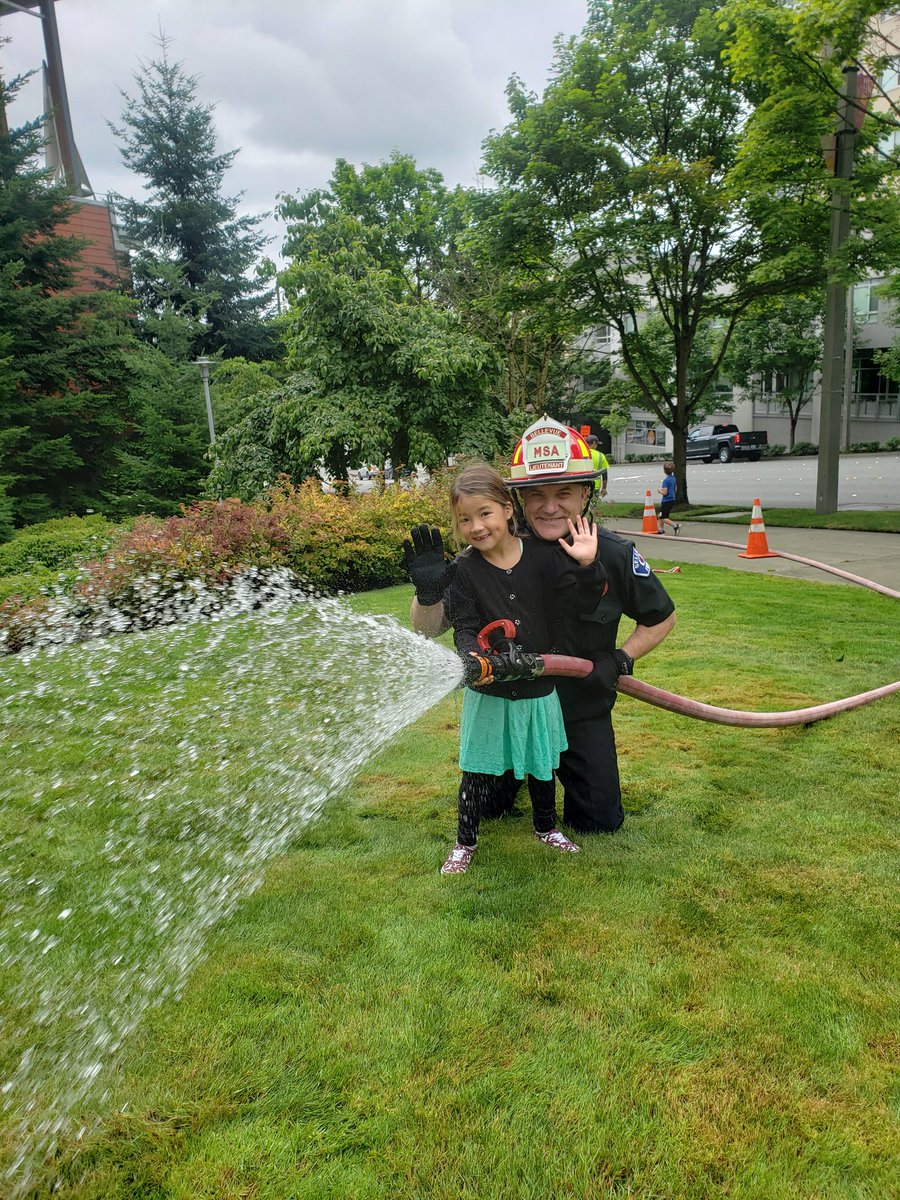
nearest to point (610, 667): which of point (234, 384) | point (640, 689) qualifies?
point (640, 689)

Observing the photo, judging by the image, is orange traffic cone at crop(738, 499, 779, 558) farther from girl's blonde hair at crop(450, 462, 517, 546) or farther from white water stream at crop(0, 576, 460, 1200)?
girl's blonde hair at crop(450, 462, 517, 546)

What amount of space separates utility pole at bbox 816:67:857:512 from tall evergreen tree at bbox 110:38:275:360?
20077 millimetres

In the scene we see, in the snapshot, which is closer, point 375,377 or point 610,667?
point 610,667

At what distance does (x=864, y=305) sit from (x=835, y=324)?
31.3 meters

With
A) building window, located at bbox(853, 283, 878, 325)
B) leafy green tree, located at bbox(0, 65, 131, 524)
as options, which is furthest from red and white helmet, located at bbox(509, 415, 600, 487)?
building window, located at bbox(853, 283, 878, 325)

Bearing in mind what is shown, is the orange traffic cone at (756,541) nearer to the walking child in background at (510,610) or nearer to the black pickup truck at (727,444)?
the walking child in background at (510,610)

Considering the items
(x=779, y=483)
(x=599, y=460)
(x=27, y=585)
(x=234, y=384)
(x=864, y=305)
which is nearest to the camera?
(x=27, y=585)

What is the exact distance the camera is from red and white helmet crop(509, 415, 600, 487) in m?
2.95

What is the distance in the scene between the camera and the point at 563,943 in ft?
8.16

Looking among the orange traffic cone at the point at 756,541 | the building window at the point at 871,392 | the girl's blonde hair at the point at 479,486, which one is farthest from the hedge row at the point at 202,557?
the building window at the point at 871,392

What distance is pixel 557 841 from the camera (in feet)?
10.3

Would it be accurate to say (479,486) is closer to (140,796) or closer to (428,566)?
(428,566)

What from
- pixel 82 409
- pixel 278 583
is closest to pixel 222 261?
pixel 82 409

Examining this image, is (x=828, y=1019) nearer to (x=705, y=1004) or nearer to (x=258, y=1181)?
(x=705, y=1004)
